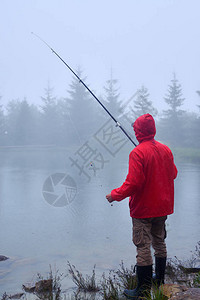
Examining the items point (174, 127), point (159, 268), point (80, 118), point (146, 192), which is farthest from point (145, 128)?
point (80, 118)

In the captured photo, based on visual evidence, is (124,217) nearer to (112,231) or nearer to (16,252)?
(112,231)

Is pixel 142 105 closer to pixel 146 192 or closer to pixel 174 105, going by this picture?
pixel 174 105

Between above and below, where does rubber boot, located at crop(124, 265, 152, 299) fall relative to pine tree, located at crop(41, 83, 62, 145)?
below

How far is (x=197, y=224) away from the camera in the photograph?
26.6 ft

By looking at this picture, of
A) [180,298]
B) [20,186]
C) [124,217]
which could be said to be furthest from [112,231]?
[20,186]

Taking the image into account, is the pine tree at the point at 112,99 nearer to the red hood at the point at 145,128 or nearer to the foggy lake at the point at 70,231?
the foggy lake at the point at 70,231

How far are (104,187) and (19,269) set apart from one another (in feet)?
28.2

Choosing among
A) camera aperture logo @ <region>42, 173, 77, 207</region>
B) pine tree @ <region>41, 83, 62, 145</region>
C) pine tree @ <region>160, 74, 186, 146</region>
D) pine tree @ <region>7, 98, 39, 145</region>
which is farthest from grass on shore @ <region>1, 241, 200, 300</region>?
pine tree @ <region>7, 98, 39, 145</region>

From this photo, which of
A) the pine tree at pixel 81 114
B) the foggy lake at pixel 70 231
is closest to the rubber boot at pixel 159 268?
the foggy lake at pixel 70 231

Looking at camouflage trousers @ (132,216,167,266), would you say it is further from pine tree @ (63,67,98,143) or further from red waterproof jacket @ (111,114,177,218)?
pine tree @ (63,67,98,143)

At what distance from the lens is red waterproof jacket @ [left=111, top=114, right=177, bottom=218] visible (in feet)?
11.2

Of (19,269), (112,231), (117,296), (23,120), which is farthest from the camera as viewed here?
(23,120)

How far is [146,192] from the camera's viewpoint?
3.47 meters

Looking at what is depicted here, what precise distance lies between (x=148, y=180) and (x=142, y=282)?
0.96m
